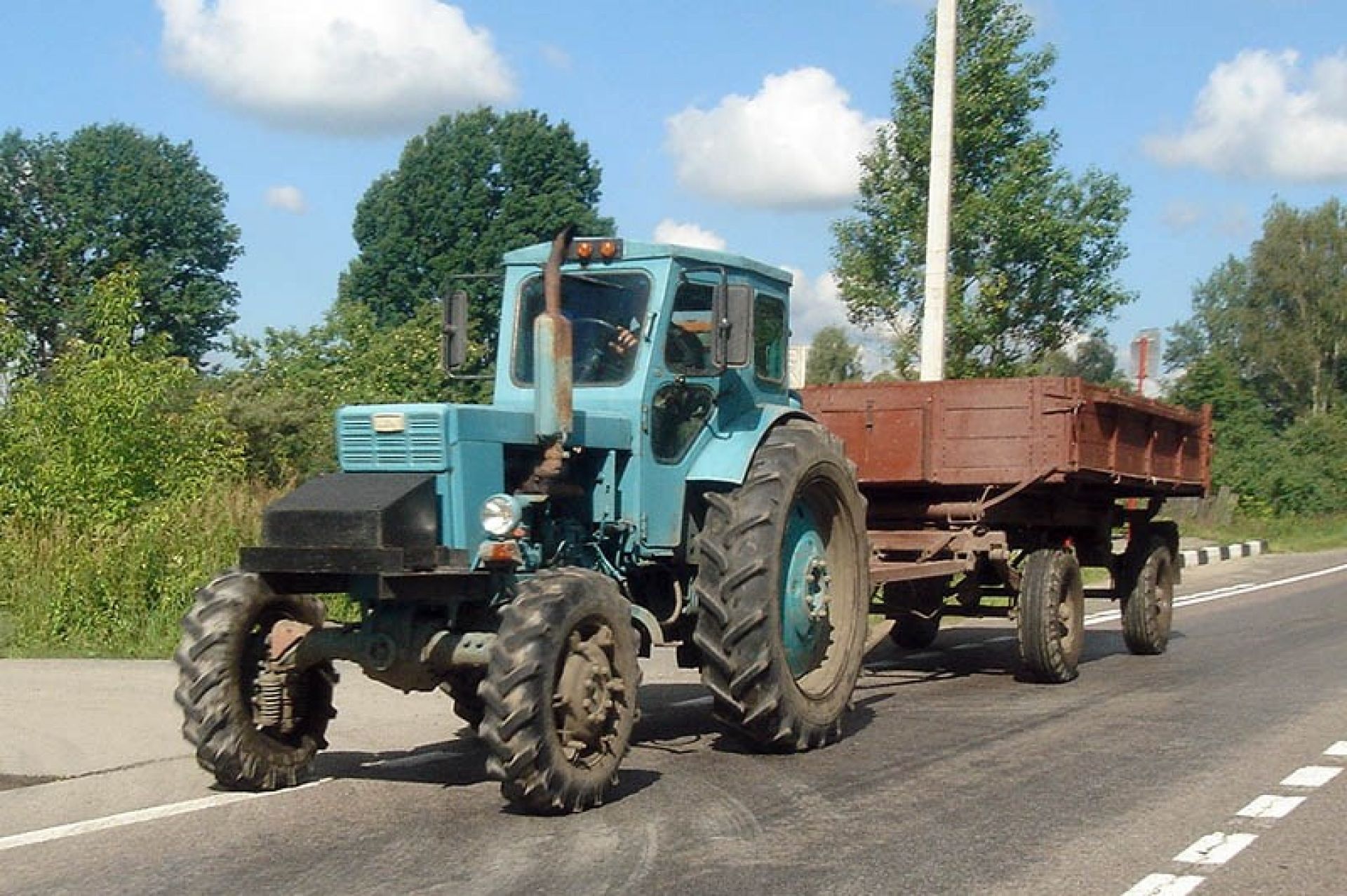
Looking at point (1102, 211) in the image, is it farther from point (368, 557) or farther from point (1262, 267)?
point (1262, 267)

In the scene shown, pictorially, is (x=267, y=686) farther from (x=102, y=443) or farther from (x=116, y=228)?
(x=116, y=228)

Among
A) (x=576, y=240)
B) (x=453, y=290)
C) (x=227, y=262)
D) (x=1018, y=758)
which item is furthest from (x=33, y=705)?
(x=227, y=262)

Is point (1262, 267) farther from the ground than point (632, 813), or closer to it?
farther from the ground

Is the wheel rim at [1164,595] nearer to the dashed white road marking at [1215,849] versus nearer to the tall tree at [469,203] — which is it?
the dashed white road marking at [1215,849]

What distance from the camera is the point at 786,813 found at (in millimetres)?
7605

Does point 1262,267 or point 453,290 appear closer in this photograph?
point 453,290

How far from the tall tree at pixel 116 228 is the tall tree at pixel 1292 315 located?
128ft

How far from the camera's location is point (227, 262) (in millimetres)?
52594

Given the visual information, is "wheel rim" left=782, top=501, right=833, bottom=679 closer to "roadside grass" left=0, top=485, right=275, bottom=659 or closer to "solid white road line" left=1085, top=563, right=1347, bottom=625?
"roadside grass" left=0, top=485, right=275, bottom=659

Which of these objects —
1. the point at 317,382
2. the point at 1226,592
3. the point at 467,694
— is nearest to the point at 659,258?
the point at 467,694

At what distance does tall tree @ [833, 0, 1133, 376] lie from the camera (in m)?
24.1

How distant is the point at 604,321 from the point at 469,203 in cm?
4302

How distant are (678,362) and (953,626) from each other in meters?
8.99

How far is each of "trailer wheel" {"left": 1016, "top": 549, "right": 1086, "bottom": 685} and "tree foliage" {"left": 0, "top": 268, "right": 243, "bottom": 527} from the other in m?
8.30
